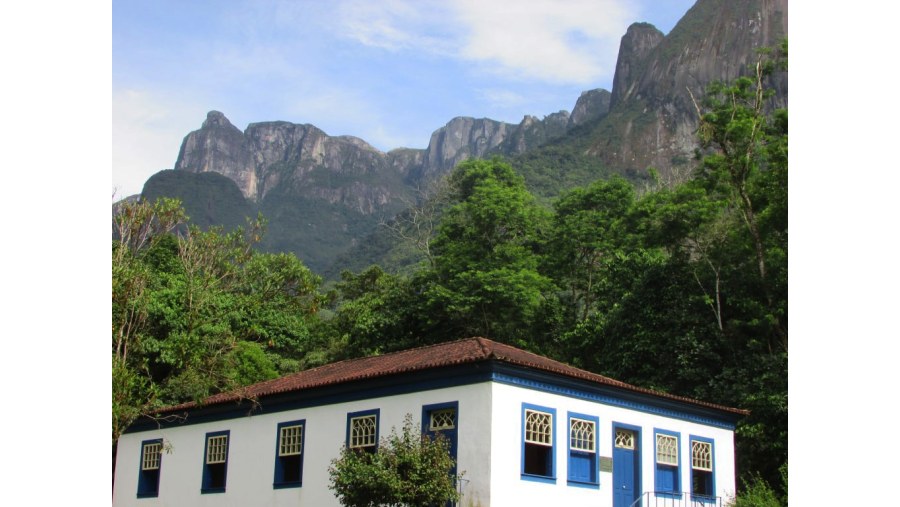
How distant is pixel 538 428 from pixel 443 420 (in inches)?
69.8

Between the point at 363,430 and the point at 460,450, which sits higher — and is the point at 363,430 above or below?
above

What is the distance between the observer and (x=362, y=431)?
1914cm

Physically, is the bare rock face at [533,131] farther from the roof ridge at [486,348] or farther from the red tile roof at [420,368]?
the roof ridge at [486,348]

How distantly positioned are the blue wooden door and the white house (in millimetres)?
29

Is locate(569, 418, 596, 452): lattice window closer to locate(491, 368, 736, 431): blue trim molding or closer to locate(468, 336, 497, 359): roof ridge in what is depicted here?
locate(491, 368, 736, 431): blue trim molding

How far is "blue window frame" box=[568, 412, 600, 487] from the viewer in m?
18.3

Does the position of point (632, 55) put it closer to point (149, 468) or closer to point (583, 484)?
point (149, 468)

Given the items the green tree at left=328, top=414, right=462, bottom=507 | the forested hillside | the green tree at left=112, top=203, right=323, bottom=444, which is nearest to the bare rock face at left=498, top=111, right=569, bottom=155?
the forested hillside

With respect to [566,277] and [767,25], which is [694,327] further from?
[767,25]

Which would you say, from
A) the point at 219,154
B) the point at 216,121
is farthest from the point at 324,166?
the point at 216,121

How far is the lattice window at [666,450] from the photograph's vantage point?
20.3 meters

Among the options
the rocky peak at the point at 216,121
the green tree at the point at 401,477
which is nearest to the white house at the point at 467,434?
the green tree at the point at 401,477
